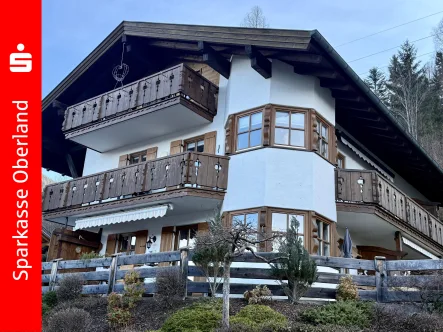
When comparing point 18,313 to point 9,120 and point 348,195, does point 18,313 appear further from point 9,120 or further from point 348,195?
point 348,195

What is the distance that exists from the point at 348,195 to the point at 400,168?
8419mm

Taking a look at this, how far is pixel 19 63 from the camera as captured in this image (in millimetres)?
7008

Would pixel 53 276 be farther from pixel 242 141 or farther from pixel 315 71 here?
pixel 315 71

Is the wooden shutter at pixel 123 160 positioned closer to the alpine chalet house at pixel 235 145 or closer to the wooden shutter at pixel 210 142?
the alpine chalet house at pixel 235 145

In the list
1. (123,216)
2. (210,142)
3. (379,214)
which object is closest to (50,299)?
(123,216)

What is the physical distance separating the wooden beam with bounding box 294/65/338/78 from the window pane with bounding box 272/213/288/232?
4.65 meters

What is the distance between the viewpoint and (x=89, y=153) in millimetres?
23469

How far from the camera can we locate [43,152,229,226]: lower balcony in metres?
16.2

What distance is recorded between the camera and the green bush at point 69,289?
14117 mm

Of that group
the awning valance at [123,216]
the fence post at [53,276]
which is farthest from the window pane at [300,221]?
the fence post at [53,276]

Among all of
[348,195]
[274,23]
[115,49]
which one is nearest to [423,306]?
[348,195]

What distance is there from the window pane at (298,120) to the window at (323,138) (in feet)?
2.21

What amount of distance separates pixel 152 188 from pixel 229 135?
308 cm

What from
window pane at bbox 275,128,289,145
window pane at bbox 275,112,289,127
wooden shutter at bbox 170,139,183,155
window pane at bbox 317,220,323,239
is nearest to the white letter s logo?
window pane at bbox 275,128,289,145
